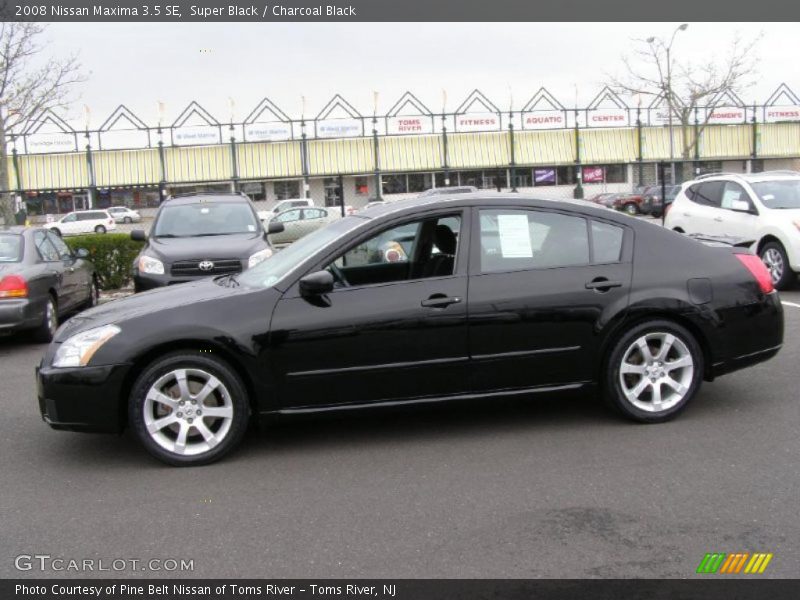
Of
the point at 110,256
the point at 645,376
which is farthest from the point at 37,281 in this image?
the point at 645,376

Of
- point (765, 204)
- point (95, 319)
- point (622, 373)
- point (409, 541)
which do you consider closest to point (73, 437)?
point (95, 319)

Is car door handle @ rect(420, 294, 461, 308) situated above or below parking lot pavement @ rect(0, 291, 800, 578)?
above

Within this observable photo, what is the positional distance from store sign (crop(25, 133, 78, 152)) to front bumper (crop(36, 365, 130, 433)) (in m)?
47.0

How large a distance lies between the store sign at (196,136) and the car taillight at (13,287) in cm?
4137

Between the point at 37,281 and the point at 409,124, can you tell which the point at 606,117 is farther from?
the point at 37,281

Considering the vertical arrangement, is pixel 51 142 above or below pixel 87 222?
above

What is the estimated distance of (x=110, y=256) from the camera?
14.5m

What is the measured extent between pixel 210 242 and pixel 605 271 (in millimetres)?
6193

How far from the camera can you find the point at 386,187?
1971 inches

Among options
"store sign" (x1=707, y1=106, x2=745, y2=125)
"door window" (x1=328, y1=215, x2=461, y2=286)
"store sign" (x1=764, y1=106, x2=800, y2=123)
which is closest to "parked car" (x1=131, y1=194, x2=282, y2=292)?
"door window" (x1=328, y1=215, x2=461, y2=286)

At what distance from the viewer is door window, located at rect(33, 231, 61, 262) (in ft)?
32.8

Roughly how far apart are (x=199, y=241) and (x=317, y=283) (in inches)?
230

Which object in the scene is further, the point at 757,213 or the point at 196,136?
the point at 196,136

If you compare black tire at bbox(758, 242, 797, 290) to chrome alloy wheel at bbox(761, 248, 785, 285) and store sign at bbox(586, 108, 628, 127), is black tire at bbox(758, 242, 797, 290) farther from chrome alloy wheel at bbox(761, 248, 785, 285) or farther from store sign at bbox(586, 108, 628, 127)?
store sign at bbox(586, 108, 628, 127)
